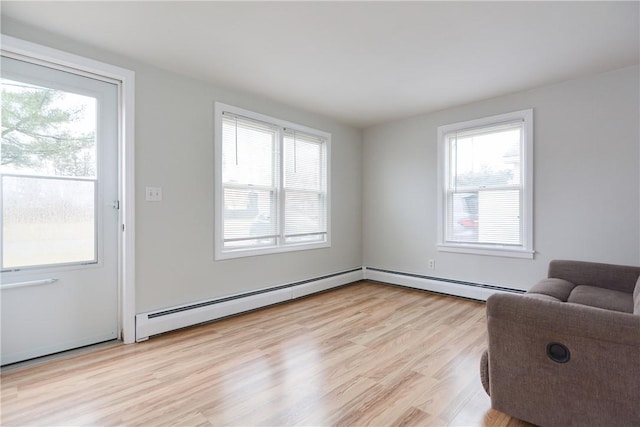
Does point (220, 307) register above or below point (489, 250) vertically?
below

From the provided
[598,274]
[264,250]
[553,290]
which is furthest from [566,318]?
[264,250]

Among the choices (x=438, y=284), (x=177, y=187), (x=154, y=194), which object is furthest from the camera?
(x=438, y=284)

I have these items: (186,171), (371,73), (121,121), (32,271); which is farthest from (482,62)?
(32,271)

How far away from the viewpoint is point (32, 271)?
2299 millimetres

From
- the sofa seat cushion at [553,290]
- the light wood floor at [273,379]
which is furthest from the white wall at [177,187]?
the sofa seat cushion at [553,290]

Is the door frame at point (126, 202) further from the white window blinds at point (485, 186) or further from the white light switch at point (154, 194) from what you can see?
the white window blinds at point (485, 186)

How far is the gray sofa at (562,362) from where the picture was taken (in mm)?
1356

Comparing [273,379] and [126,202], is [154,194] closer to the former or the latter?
[126,202]

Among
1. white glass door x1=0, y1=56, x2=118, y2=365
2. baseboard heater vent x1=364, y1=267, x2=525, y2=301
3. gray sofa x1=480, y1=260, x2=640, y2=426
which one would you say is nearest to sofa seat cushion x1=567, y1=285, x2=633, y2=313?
gray sofa x1=480, y1=260, x2=640, y2=426

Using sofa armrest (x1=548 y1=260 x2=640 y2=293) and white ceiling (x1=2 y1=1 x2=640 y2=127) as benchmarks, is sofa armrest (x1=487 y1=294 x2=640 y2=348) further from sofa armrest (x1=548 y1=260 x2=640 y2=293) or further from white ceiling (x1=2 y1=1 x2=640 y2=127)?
white ceiling (x1=2 y1=1 x2=640 y2=127)

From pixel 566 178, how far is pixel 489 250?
1087 mm

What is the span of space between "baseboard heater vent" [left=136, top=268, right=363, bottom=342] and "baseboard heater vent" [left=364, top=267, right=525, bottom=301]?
0.74m

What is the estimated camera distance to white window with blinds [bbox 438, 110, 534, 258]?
3.51 metres

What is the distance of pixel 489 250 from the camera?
3750 mm
